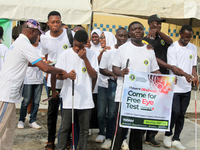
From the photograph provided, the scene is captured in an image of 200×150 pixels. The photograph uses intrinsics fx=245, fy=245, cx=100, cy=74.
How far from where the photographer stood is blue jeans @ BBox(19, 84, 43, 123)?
555cm

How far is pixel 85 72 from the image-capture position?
3779mm

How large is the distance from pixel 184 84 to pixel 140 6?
4053mm

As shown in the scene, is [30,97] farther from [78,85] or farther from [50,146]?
[78,85]

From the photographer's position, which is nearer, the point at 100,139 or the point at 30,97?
the point at 100,139

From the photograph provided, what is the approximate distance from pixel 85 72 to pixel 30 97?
232 centimetres

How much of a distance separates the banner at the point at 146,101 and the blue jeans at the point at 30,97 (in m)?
2.71

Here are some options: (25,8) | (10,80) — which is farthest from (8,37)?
(10,80)

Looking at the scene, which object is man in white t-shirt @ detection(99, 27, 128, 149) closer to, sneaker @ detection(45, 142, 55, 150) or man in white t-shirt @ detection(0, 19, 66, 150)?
sneaker @ detection(45, 142, 55, 150)

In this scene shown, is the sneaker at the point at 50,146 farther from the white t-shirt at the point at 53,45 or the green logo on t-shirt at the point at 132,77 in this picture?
the green logo on t-shirt at the point at 132,77

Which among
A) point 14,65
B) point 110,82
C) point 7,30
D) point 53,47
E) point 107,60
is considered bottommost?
point 110,82

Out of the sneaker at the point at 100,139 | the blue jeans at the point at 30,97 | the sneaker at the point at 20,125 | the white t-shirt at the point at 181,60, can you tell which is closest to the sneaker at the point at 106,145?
the sneaker at the point at 100,139

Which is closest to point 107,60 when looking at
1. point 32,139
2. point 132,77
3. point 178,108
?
point 132,77

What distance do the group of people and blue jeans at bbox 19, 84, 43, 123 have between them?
131cm

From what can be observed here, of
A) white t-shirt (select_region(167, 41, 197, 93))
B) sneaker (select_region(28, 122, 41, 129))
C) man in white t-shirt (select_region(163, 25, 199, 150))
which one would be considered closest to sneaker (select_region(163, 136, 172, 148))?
man in white t-shirt (select_region(163, 25, 199, 150))
